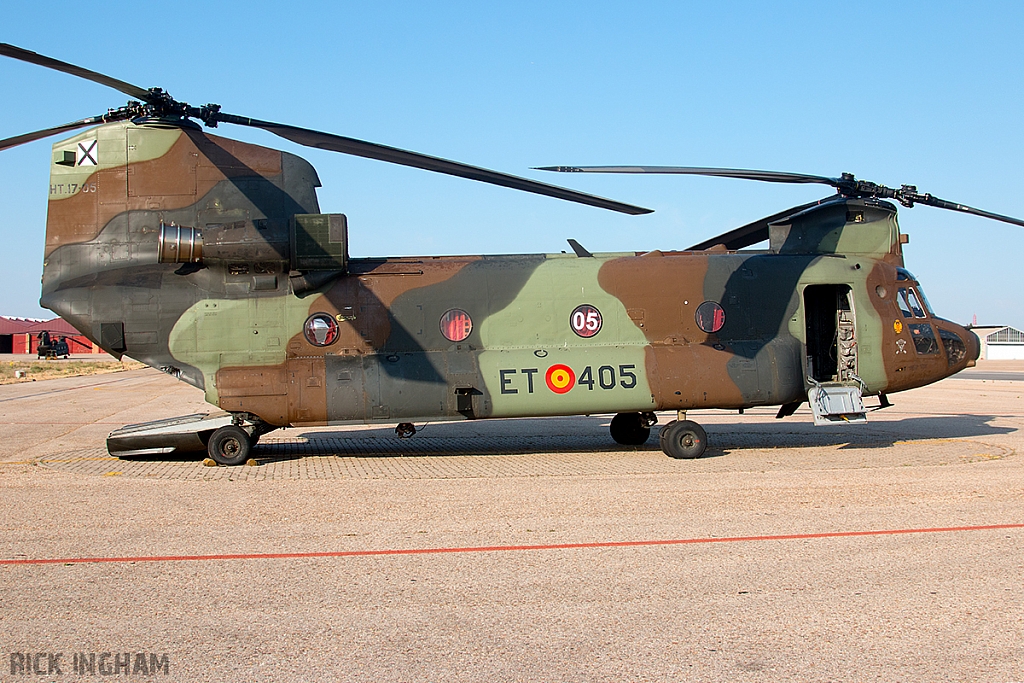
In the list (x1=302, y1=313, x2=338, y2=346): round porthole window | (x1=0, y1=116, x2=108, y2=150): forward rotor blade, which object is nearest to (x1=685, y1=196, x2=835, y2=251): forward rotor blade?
(x1=302, y1=313, x2=338, y2=346): round porthole window

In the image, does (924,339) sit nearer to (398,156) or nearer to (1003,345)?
(398,156)

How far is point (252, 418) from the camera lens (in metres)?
12.2

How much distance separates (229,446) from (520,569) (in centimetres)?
732

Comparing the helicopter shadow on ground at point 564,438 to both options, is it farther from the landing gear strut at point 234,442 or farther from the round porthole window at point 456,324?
the round porthole window at point 456,324

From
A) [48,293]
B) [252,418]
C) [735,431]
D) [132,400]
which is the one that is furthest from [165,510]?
[132,400]

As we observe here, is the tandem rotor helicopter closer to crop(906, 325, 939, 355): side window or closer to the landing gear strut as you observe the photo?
the landing gear strut

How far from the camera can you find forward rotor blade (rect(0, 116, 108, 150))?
1084cm

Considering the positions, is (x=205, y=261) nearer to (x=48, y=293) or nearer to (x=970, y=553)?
(x=48, y=293)

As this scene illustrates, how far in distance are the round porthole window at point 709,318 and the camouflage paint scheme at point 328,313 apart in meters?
0.11

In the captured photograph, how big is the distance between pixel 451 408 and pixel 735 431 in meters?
6.76

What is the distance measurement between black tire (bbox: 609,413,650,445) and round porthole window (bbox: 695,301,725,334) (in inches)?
78.9

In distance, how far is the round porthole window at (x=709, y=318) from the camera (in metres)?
13.0

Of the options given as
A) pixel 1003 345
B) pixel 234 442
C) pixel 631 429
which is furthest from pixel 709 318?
pixel 1003 345

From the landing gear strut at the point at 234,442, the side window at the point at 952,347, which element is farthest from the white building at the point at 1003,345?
the landing gear strut at the point at 234,442
